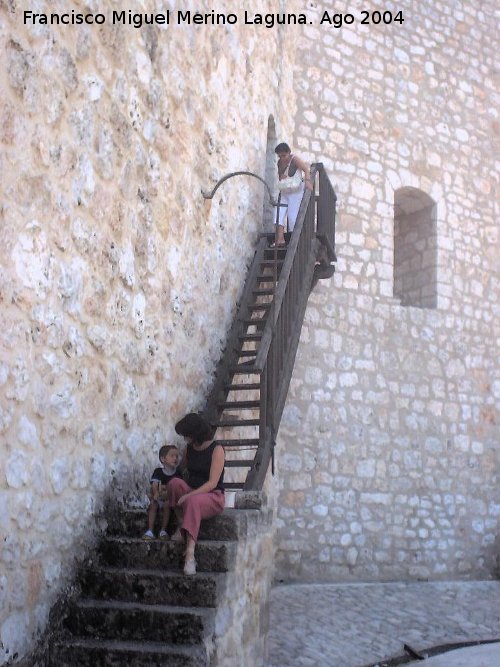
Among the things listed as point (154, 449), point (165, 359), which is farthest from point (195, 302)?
point (154, 449)

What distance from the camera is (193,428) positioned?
442 cm

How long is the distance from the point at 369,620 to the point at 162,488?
11.1 feet

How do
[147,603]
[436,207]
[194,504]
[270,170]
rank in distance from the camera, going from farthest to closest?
[436,207] → [270,170] → [194,504] → [147,603]

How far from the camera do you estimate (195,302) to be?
558 cm

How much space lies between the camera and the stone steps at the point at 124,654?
338 cm

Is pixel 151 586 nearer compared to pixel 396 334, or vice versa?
pixel 151 586

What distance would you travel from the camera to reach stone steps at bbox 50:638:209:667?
3.38 metres

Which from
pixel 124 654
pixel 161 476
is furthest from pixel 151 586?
pixel 161 476

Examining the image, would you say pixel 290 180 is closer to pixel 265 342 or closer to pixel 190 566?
pixel 265 342

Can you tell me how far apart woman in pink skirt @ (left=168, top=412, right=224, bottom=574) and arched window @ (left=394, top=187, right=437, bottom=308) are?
5.97 metres

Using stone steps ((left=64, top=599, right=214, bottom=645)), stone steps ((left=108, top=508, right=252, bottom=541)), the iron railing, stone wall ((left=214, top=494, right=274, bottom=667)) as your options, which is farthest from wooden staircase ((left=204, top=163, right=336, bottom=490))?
stone steps ((left=64, top=599, right=214, bottom=645))

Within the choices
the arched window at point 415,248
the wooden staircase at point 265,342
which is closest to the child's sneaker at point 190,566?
the wooden staircase at point 265,342

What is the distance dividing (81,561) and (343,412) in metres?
5.20

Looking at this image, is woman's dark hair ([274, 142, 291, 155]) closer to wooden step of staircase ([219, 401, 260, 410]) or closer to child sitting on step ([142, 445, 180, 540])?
wooden step of staircase ([219, 401, 260, 410])
